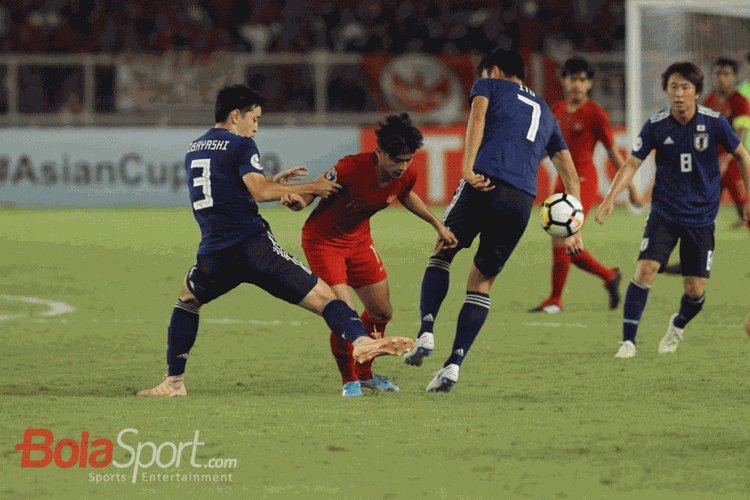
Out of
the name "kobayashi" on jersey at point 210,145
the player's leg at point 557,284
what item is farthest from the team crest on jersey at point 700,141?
the name "kobayashi" on jersey at point 210,145

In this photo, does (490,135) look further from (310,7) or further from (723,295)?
(310,7)

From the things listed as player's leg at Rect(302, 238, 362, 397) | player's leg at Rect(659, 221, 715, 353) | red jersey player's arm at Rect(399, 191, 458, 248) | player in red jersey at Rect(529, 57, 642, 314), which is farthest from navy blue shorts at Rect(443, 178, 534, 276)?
player in red jersey at Rect(529, 57, 642, 314)

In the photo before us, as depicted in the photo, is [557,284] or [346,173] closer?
[346,173]

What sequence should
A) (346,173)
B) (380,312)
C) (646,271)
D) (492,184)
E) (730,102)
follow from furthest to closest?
(730,102), (646,271), (380,312), (492,184), (346,173)

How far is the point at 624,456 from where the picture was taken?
14.2ft

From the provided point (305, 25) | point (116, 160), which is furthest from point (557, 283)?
point (305, 25)

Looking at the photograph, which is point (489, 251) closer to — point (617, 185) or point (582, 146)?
point (617, 185)

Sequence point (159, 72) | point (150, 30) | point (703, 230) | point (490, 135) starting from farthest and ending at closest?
point (150, 30), point (159, 72), point (703, 230), point (490, 135)

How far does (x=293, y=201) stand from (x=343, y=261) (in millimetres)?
663

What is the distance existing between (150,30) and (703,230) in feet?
54.5

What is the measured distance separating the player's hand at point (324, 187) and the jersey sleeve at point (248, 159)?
287 millimetres

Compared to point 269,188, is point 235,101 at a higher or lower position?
higher

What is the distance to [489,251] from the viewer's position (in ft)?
19.9

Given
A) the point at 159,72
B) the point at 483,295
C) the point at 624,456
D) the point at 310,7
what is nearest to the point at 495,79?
the point at 483,295
